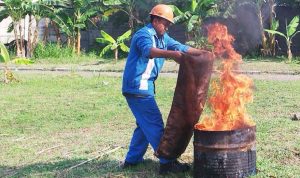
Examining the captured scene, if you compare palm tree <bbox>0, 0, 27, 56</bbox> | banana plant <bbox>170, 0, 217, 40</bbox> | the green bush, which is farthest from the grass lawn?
the green bush

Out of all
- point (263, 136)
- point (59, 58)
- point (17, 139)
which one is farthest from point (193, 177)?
point (59, 58)

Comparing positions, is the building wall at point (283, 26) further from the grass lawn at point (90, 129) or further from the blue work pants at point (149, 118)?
the blue work pants at point (149, 118)

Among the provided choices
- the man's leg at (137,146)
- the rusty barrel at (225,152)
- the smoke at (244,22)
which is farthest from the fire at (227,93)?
the smoke at (244,22)

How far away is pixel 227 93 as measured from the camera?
5855 mm

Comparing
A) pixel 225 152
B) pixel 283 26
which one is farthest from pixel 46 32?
pixel 225 152

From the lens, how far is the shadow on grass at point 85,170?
21.0 ft

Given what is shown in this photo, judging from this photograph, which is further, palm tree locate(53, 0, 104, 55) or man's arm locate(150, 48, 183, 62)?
palm tree locate(53, 0, 104, 55)

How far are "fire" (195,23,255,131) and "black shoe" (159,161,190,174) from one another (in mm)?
599

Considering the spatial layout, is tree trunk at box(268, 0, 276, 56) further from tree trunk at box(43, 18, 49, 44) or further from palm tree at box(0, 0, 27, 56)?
tree trunk at box(43, 18, 49, 44)

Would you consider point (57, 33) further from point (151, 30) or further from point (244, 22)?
point (151, 30)

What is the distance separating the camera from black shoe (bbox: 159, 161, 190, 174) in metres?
6.17

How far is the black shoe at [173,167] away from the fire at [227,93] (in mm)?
599

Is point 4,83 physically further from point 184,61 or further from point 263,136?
point 184,61

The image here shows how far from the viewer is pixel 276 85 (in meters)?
13.8
